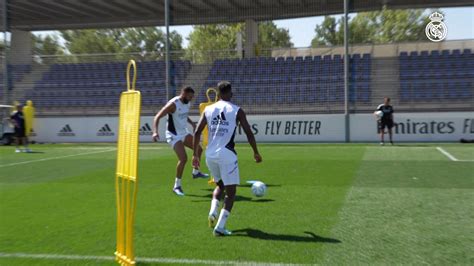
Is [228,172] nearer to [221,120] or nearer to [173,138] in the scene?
[221,120]

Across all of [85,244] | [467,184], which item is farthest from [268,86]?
[85,244]

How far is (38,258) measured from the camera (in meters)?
5.54

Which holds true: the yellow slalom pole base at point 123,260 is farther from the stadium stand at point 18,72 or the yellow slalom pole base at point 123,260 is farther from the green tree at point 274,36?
the green tree at point 274,36

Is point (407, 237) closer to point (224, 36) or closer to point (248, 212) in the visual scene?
point (248, 212)

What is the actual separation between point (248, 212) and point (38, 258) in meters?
3.24

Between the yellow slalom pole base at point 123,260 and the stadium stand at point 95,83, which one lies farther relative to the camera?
the stadium stand at point 95,83

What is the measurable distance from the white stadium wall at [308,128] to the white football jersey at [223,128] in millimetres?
17113

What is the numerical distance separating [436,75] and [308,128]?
323 inches

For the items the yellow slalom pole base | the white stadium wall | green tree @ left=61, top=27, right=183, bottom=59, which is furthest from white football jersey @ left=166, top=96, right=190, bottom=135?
green tree @ left=61, top=27, right=183, bottom=59

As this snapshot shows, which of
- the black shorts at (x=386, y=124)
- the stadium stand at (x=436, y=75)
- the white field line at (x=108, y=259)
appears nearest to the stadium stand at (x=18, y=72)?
the black shorts at (x=386, y=124)

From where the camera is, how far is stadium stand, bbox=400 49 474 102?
82.3 ft

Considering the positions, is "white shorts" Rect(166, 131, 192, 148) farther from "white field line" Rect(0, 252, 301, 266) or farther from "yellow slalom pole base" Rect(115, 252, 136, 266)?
"yellow slalom pole base" Rect(115, 252, 136, 266)

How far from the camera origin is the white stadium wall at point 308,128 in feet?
71.7

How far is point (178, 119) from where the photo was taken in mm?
9781
